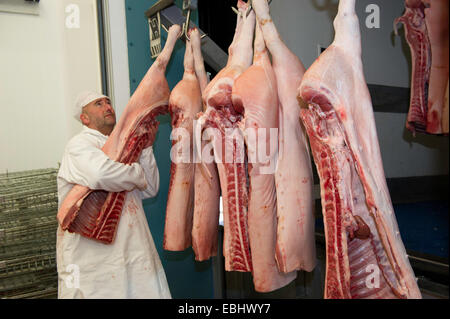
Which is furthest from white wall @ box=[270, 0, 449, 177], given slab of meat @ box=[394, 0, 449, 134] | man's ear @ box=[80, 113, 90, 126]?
man's ear @ box=[80, 113, 90, 126]

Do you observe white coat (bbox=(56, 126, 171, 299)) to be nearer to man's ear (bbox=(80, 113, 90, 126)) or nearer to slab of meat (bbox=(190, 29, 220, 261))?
man's ear (bbox=(80, 113, 90, 126))

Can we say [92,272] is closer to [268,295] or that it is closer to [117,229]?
[117,229]

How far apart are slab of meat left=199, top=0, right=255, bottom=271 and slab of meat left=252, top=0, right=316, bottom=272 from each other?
6.9 inches

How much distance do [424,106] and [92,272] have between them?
1.58 meters

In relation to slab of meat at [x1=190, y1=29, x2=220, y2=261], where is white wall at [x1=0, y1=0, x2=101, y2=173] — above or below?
above

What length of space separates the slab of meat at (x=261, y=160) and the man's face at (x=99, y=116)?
2.80ft

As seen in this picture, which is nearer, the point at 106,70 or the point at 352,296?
the point at 352,296

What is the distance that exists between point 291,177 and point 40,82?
163 centimetres

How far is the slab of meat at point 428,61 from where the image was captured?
3.46 ft

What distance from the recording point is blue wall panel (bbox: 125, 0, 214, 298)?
8.33 feet

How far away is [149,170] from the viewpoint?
1979mm

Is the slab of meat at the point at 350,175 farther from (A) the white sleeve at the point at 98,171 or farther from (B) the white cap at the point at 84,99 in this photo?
Result: (B) the white cap at the point at 84,99

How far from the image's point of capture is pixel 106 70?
2459 millimetres
